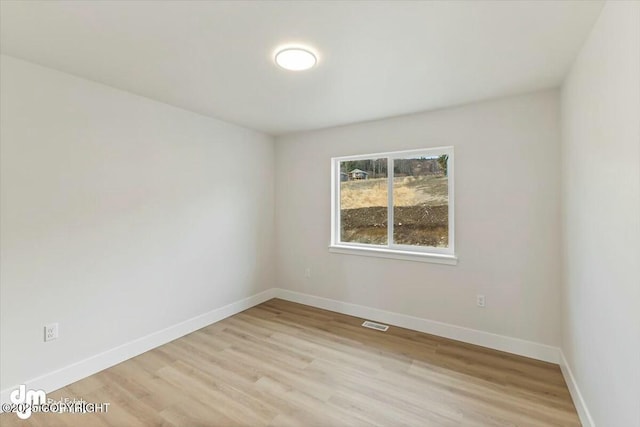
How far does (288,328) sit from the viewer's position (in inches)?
125

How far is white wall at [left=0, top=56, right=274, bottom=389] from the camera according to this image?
1.98 metres

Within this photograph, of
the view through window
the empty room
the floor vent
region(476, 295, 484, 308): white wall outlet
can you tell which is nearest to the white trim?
the empty room

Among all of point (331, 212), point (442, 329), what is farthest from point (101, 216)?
point (442, 329)

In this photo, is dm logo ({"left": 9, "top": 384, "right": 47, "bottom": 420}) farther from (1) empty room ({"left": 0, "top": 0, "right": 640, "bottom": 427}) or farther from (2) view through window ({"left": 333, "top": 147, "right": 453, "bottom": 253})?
(2) view through window ({"left": 333, "top": 147, "right": 453, "bottom": 253})

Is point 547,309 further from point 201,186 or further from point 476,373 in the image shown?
point 201,186

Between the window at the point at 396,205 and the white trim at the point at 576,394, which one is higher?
the window at the point at 396,205

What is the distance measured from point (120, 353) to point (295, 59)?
283 centimetres

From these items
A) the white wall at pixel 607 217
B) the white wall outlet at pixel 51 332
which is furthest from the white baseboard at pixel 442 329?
the white wall outlet at pixel 51 332

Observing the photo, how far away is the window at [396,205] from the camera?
10.1ft

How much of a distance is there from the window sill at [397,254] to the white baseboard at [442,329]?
0.64 m

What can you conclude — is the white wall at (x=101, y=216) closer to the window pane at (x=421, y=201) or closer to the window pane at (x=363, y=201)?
the window pane at (x=363, y=201)

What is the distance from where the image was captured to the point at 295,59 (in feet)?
6.35

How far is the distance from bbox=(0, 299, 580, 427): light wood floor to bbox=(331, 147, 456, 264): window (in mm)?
958

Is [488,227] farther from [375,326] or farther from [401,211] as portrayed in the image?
[375,326]
